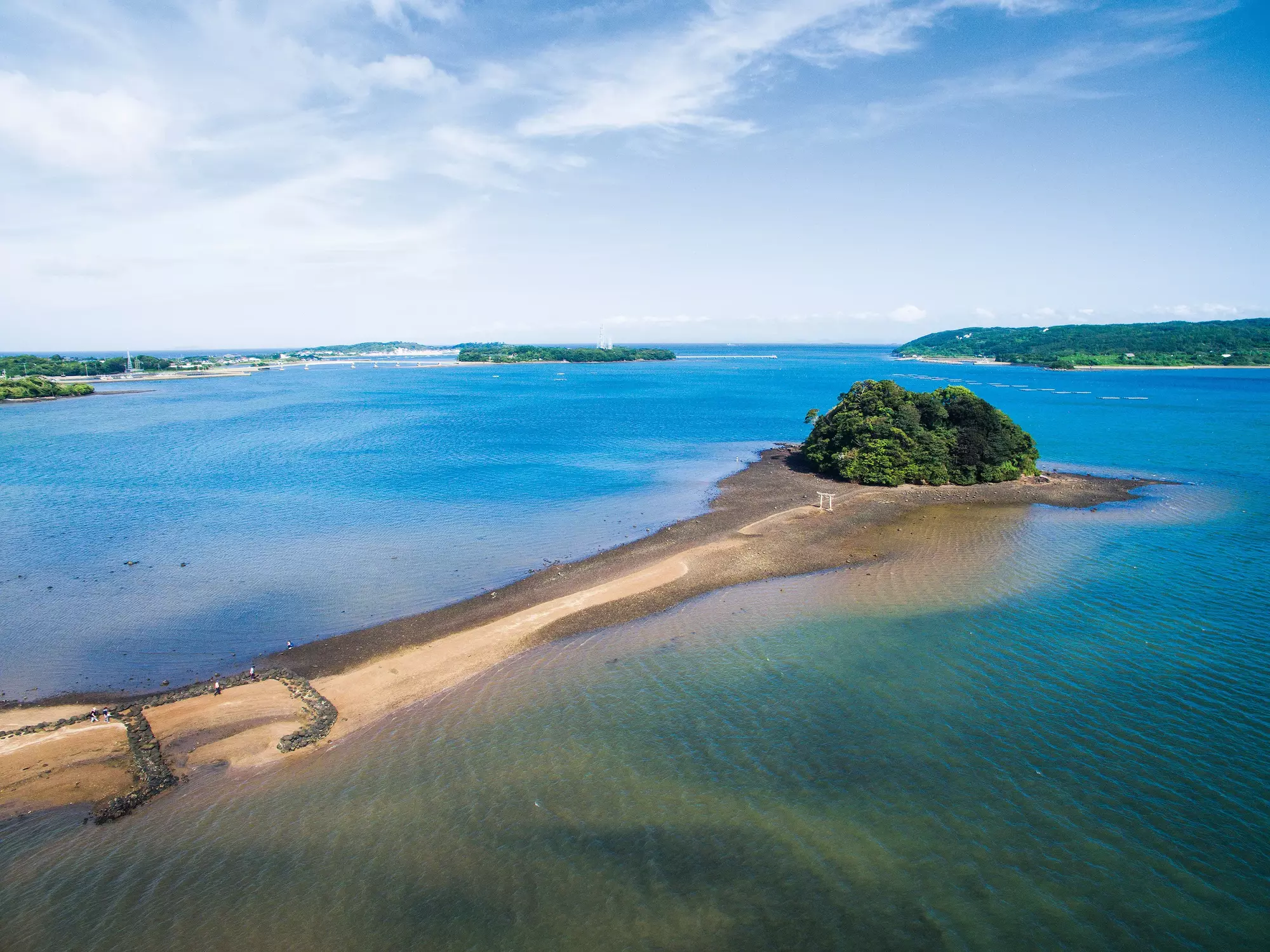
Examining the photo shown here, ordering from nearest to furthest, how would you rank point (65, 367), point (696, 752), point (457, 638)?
point (696, 752) → point (457, 638) → point (65, 367)

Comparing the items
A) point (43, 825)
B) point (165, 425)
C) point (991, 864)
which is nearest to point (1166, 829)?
point (991, 864)

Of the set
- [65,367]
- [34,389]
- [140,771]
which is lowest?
[140,771]

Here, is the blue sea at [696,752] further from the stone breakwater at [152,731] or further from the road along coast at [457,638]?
the road along coast at [457,638]

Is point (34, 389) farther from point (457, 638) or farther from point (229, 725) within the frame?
point (229, 725)

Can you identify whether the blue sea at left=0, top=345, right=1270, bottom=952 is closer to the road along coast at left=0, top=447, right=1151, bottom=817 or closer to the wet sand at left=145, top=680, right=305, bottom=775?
the road along coast at left=0, top=447, right=1151, bottom=817

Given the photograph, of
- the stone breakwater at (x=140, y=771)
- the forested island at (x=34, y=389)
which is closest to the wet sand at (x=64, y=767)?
the stone breakwater at (x=140, y=771)

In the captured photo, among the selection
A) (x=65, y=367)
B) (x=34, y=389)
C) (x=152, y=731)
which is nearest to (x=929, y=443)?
(x=152, y=731)
